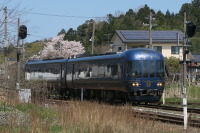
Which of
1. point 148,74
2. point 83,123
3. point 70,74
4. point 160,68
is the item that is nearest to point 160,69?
point 160,68

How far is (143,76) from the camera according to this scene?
21.9 metres

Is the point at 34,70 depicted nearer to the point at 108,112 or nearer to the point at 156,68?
the point at 156,68

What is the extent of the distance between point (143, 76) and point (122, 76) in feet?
3.43

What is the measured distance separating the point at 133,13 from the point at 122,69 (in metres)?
83.1

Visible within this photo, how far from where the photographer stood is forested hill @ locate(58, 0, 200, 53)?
86.4m

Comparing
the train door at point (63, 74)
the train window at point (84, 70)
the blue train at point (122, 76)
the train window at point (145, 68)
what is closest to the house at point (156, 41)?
the train door at point (63, 74)

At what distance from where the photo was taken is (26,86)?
25.5 metres

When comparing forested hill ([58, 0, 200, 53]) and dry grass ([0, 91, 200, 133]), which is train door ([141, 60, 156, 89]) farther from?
forested hill ([58, 0, 200, 53])

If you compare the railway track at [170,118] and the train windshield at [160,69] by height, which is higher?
the train windshield at [160,69]

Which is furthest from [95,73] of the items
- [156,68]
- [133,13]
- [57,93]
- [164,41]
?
[133,13]

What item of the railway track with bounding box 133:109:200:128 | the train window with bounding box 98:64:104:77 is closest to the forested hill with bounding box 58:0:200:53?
the train window with bounding box 98:64:104:77

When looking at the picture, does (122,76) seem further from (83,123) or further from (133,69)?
(83,123)

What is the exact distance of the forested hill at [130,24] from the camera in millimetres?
86375

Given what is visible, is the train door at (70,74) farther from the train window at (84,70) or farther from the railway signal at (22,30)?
the railway signal at (22,30)
